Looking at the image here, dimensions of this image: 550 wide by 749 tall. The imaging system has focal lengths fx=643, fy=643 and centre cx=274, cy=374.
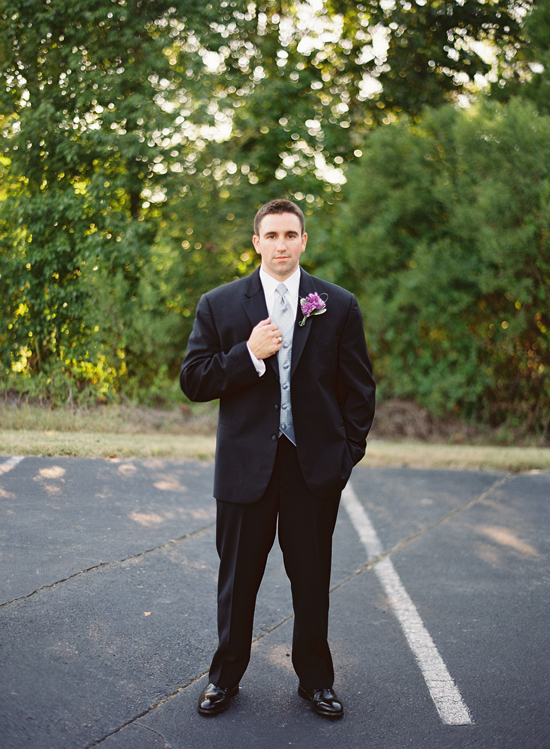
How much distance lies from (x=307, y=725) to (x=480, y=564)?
245cm

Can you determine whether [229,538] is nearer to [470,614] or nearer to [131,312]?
[470,614]

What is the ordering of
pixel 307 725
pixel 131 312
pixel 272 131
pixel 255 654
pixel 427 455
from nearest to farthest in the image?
pixel 307 725
pixel 255 654
pixel 131 312
pixel 427 455
pixel 272 131

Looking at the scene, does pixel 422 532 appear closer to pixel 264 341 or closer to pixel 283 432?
pixel 283 432

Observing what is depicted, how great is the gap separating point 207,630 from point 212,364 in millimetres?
1835

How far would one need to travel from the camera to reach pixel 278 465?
302 centimetres

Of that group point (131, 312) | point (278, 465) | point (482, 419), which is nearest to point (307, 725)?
point (278, 465)

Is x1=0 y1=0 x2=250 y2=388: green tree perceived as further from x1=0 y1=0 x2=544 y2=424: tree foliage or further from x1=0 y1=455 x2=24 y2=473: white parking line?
x1=0 y1=455 x2=24 y2=473: white parking line

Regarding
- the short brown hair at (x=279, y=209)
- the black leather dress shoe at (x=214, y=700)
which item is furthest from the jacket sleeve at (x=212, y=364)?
the black leather dress shoe at (x=214, y=700)

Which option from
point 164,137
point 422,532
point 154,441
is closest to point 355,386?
point 422,532

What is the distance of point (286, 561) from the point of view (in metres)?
3.14

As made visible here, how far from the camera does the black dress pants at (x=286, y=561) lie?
9.97ft

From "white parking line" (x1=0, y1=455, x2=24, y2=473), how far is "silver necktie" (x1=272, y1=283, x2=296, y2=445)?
1791 mm

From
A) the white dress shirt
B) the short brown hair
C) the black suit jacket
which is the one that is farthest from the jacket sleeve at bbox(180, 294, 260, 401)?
the short brown hair

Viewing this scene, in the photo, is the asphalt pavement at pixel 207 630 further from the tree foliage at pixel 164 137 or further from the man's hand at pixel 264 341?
the man's hand at pixel 264 341
